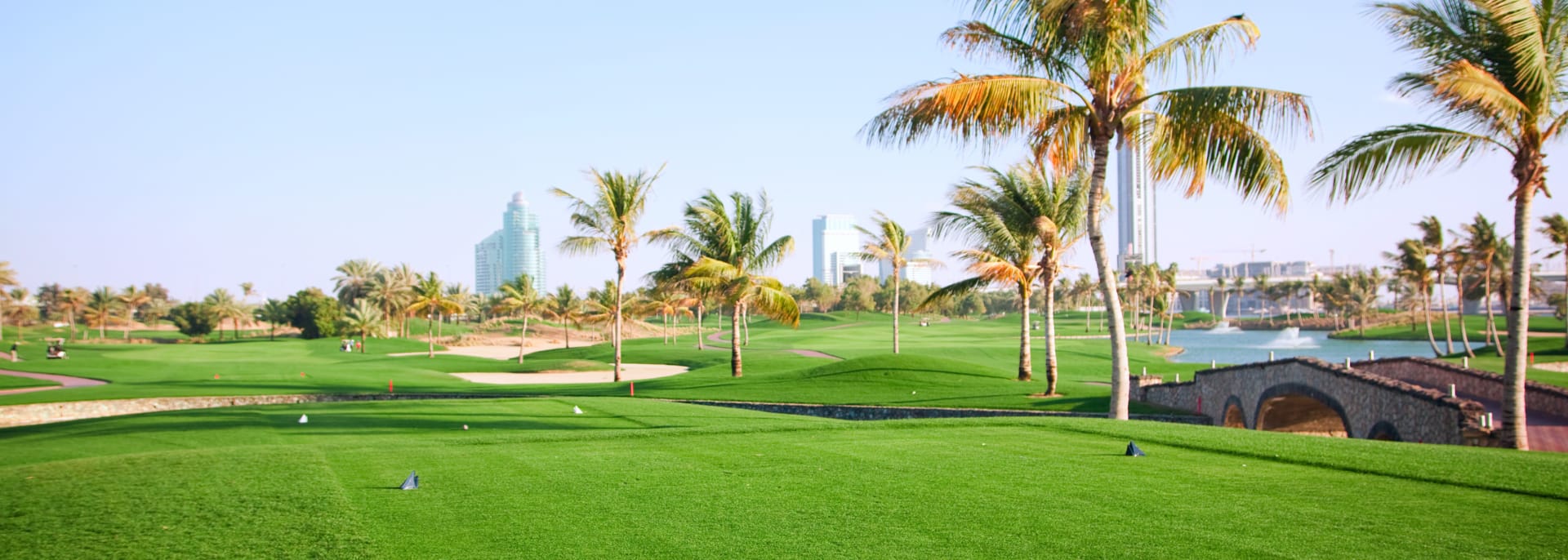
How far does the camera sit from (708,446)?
38.6 ft

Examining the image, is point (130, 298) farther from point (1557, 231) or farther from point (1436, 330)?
point (1436, 330)

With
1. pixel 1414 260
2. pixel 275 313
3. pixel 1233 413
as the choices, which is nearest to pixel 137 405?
pixel 1233 413

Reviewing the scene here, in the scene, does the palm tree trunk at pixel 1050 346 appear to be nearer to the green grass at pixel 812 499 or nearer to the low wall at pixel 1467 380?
the low wall at pixel 1467 380

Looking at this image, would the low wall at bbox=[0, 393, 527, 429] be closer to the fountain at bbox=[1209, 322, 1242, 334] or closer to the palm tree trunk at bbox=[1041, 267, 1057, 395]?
the palm tree trunk at bbox=[1041, 267, 1057, 395]

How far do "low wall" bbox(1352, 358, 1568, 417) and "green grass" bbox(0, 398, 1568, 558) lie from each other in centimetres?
824

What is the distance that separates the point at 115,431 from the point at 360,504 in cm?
1372

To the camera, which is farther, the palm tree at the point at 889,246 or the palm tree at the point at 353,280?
the palm tree at the point at 353,280

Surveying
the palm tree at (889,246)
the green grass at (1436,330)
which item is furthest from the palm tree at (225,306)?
the green grass at (1436,330)

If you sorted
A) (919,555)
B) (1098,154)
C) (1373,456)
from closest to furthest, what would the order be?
(919,555) → (1373,456) → (1098,154)

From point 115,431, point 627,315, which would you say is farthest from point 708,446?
point 627,315

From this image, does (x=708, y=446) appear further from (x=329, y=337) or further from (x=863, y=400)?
(x=329, y=337)

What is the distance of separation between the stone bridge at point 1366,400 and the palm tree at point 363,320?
58936 millimetres

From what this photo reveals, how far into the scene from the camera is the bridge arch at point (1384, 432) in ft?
Result: 56.4

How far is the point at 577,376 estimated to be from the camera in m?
46.3
